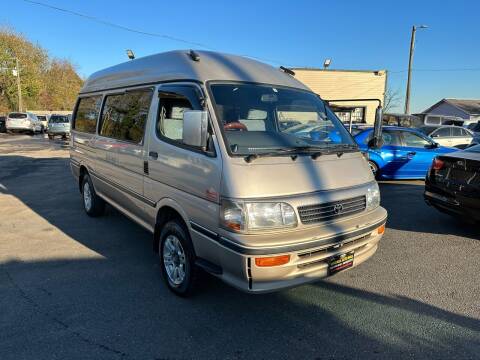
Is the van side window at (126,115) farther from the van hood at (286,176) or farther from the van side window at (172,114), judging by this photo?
the van hood at (286,176)

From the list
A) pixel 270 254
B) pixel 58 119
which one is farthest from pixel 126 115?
pixel 58 119

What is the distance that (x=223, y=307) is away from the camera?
11.5 feet

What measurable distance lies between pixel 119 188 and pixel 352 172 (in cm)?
308

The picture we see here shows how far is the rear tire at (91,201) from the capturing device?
626 cm

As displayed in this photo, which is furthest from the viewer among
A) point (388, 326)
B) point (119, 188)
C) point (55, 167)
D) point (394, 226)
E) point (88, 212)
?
point (55, 167)

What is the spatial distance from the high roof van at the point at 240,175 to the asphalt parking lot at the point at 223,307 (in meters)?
0.45

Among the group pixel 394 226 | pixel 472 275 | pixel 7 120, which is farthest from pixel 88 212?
pixel 7 120

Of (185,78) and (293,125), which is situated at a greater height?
(185,78)

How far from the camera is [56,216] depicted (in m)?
6.59

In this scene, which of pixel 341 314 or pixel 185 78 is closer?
pixel 341 314

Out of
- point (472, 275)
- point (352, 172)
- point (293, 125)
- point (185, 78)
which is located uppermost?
point (185, 78)

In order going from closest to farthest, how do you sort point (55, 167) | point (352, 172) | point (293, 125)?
1. point (352, 172)
2. point (293, 125)
3. point (55, 167)

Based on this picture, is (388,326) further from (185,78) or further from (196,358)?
(185,78)

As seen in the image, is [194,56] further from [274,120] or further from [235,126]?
[274,120]
